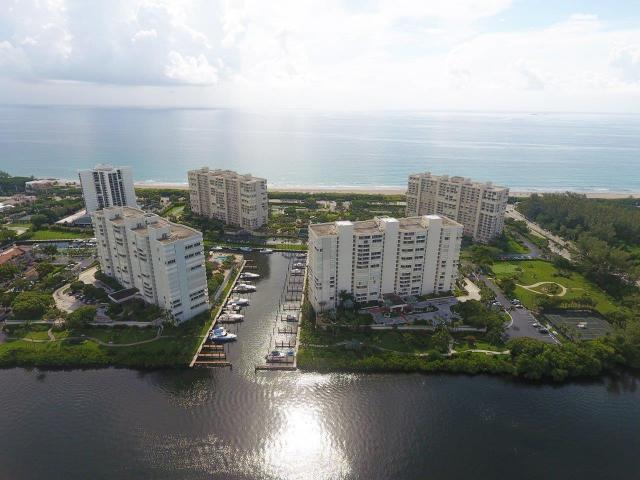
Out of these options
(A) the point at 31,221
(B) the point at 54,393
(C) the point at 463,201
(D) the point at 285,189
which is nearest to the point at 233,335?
(B) the point at 54,393

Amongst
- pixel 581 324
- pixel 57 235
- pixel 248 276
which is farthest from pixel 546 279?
pixel 57 235

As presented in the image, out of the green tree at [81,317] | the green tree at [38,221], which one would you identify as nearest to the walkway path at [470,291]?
the green tree at [81,317]

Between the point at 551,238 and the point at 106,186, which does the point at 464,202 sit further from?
the point at 106,186

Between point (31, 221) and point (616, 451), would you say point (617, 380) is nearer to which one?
point (616, 451)

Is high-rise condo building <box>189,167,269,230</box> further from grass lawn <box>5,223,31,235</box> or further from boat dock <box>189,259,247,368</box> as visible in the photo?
boat dock <box>189,259,247,368</box>

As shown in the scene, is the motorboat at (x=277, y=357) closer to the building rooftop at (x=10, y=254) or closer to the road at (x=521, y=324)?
the road at (x=521, y=324)

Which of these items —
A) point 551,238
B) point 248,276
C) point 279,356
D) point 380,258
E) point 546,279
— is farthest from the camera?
point 551,238
